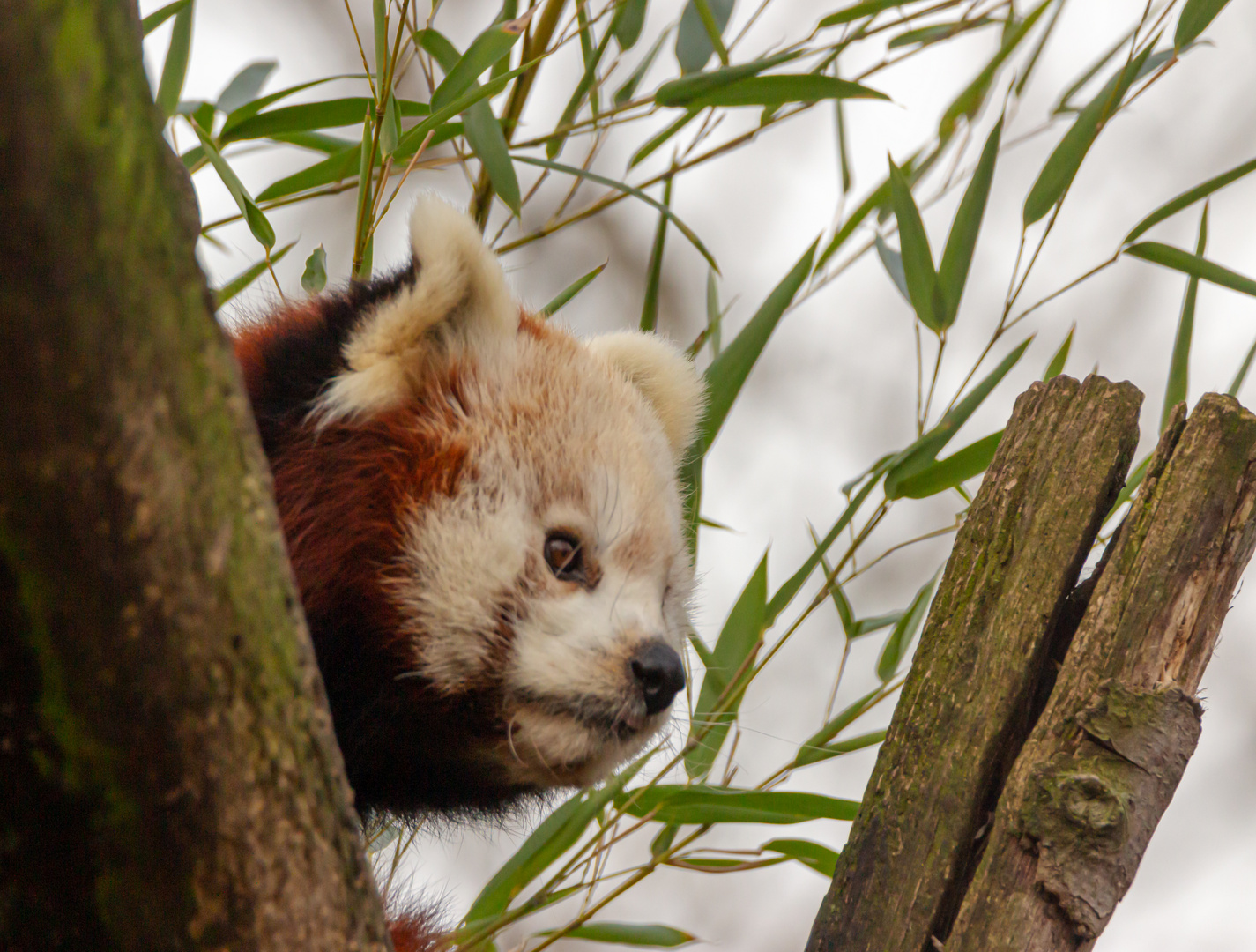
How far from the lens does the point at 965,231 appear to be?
1860mm

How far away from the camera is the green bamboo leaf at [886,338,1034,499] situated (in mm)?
1856

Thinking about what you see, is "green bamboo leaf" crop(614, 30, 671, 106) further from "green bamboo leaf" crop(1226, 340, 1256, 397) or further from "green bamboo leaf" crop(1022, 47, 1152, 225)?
"green bamboo leaf" crop(1226, 340, 1256, 397)

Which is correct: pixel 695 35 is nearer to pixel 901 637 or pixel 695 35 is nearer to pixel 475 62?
pixel 475 62

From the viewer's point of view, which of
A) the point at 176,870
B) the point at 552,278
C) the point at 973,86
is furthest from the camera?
the point at 552,278

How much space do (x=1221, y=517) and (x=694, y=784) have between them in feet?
3.01

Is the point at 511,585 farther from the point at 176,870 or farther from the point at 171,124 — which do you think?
the point at 171,124

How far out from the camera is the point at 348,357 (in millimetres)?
1576

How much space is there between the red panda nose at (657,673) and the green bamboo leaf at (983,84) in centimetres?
136

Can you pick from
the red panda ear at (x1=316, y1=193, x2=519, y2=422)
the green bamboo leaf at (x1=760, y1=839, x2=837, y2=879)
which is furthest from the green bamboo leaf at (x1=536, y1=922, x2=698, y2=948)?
the red panda ear at (x1=316, y1=193, x2=519, y2=422)

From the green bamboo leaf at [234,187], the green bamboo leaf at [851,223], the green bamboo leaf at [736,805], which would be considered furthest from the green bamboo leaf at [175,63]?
the green bamboo leaf at [736,805]

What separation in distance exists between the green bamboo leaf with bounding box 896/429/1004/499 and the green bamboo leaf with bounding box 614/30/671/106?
0.96 meters

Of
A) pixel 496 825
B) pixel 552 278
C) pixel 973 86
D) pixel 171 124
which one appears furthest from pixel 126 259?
pixel 552 278

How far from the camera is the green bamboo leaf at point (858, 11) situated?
6.44 feet

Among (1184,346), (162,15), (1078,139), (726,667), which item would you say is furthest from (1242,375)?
(162,15)
